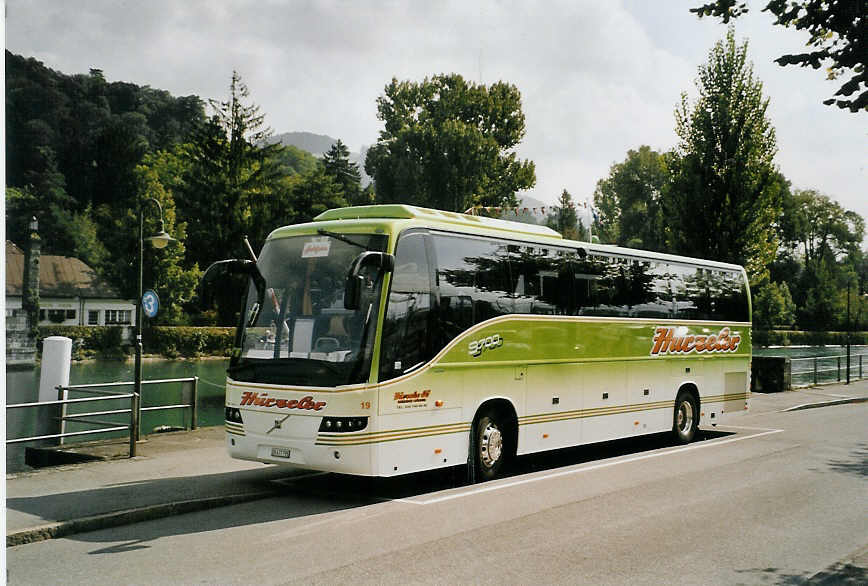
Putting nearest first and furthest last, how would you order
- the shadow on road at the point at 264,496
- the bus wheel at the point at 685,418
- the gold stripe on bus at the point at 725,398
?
the shadow on road at the point at 264,496 < the bus wheel at the point at 685,418 < the gold stripe on bus at the point at 725,398

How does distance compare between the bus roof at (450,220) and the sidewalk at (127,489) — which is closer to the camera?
the sidewalk at (127,489)

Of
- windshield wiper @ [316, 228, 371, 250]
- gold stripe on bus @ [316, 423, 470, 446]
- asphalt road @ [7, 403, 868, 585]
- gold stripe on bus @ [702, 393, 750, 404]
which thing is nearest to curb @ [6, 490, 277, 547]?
asphalt road @ [7, 403, 868, 585]

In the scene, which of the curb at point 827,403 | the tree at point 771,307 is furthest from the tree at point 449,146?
the curb at point 827,403

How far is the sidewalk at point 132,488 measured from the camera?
9.49m

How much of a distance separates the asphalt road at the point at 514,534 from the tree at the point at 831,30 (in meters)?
4.12

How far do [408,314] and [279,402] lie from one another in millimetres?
1985

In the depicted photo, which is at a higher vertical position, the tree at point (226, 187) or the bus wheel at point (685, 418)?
the tree at point (226, 187)

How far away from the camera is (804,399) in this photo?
29438 mm

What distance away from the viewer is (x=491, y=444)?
13.0 meters

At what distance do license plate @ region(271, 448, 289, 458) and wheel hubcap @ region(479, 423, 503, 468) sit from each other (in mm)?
2951

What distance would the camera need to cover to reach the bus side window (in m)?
11.3

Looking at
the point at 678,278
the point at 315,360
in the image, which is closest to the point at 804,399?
the point at 678,278

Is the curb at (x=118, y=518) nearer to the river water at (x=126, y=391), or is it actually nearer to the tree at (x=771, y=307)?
the river water at (x=126, y=391)

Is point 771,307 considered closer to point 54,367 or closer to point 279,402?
point 54,367
